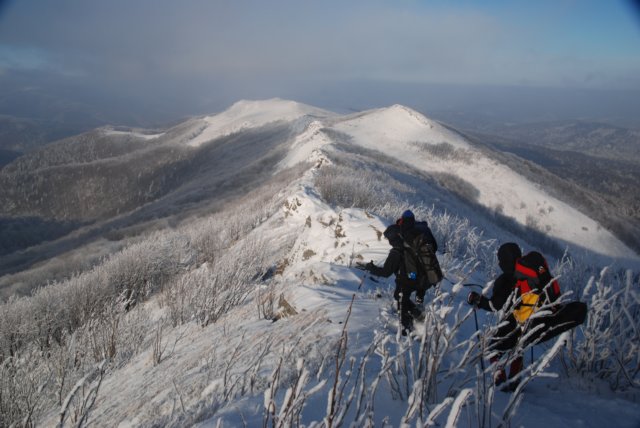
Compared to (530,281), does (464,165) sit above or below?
below

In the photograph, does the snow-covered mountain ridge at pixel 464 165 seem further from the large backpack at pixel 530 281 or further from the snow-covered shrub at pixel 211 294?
the large backpack at pixel 530 281

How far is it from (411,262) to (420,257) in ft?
0.35

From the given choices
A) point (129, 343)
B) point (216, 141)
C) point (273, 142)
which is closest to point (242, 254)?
point (129, 343)

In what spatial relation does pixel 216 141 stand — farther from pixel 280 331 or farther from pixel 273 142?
pixel 280 331

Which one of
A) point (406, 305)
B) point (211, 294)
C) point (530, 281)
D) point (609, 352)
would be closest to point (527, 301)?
point (530, 281)

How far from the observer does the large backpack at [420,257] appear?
3809mm

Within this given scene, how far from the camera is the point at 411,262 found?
3885 millimetres

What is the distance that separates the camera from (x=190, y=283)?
259 inches

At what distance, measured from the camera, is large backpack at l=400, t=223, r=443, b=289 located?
3.81 meters

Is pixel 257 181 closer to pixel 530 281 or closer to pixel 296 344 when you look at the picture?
pixel 530 281

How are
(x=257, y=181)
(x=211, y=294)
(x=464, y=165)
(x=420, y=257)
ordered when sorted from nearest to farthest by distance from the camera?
(x=420, y=257)
(x=211, y=294)
(x=257, y=181)
(x=464, y=165)

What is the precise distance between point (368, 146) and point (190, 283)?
4375 cm

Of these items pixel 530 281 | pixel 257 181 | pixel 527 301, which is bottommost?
pixel 257 181

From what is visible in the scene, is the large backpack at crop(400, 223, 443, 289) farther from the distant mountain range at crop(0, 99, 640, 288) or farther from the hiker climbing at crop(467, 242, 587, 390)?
the distant mountain range at crop(0, 99, 640, 288)
